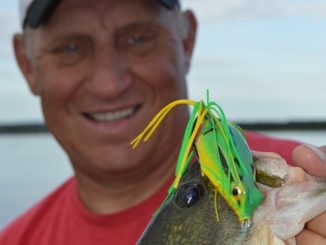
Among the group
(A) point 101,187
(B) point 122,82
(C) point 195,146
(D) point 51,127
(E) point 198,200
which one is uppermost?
(C) point 195,146

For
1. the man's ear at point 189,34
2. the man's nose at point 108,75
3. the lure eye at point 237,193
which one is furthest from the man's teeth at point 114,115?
the lure eye at point 237,193

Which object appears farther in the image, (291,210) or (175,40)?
(175,40)

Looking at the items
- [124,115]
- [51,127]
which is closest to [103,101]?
[124,115]

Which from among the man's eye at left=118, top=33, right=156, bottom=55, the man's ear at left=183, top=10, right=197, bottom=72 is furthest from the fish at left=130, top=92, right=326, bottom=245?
the man's ear at left=183, top=10, right=197, bottom=72

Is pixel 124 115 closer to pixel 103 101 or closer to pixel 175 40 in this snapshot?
pixel 103 101

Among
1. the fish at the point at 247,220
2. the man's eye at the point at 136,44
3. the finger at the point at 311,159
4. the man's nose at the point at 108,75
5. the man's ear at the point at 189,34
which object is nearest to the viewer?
the fish at the point at 247,220

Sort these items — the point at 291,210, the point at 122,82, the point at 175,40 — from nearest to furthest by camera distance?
the point at 291,210
the point at 122,82
the point at 175,40

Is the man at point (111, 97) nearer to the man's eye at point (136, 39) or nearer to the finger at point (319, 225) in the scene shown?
the man's eye at point (136, 39)
